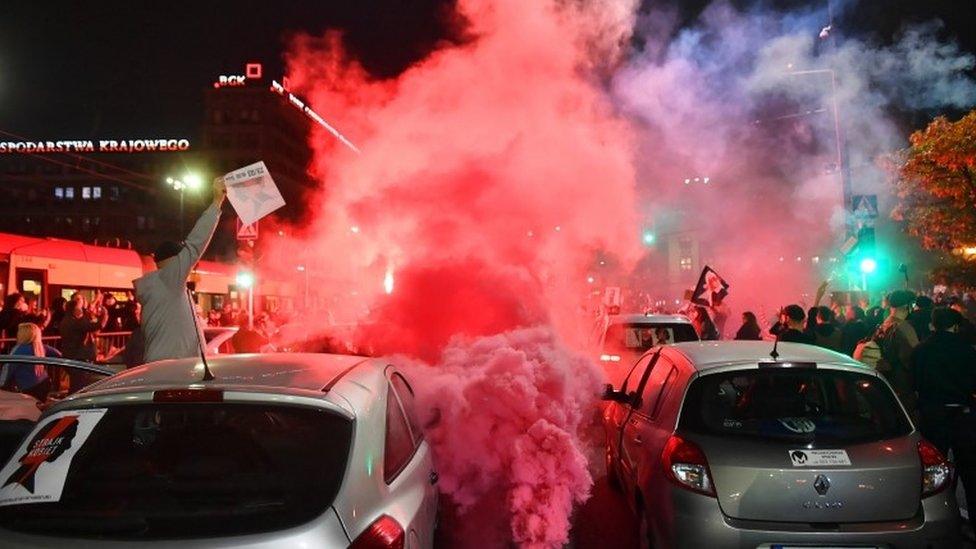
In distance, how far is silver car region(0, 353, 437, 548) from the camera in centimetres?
258

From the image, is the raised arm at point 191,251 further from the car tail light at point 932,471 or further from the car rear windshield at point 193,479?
the car tail light at point 932,471

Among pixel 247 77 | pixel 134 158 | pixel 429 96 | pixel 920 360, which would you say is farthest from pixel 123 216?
pixel 920 360

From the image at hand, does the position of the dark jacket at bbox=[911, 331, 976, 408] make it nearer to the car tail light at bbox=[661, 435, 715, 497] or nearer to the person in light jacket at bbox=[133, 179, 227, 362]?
the car tail light at bbox=[661, 435, 715, 497]

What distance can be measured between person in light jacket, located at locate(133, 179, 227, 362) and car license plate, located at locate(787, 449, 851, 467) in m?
4.07

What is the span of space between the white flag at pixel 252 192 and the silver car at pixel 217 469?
270 cm

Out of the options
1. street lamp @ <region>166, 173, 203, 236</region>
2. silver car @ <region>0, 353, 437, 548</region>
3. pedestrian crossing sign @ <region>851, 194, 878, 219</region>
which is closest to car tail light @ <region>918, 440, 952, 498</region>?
silver car @ <region>0, 353, 437, 548</region>

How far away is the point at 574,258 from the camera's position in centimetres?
1152

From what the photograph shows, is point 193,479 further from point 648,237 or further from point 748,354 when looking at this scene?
point 648,237

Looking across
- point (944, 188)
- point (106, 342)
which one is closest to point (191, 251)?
point (106, 342)

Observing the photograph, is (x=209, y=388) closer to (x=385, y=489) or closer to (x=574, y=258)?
(x=385, y=489)

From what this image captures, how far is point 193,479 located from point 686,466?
9.25 feet

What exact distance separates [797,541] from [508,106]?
7.69 metres

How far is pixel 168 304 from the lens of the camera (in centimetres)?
545

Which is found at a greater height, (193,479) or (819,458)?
(193,479)
